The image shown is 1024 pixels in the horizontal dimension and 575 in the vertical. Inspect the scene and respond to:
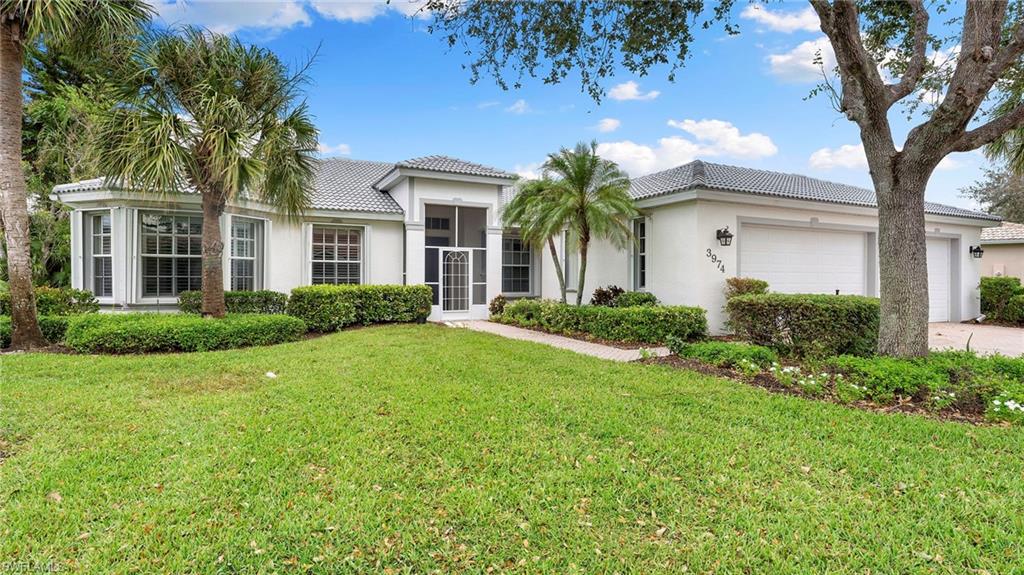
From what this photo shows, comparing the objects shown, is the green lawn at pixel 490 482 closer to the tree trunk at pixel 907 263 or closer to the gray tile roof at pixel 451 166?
the tree trunk at pixel 907 263

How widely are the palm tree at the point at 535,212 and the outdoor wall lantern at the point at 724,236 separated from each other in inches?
159

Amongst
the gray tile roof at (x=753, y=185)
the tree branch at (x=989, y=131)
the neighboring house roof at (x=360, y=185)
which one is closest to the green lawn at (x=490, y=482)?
the tree branch at (x=989, y=131)

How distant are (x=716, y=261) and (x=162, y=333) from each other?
1251cm

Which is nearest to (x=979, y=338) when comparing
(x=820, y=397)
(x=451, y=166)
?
(x=820, y=397)

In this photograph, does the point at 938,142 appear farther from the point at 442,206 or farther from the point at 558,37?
the point at 442,206

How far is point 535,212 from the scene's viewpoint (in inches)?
511

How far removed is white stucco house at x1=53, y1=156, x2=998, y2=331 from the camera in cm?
1206

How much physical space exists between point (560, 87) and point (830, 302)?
6563mm

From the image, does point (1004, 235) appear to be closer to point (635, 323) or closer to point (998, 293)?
point (998, 293)

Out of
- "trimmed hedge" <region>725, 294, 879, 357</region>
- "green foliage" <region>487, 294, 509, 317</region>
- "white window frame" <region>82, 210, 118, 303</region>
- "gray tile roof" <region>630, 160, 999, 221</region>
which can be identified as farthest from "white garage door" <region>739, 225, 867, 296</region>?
"white window frame" <region>82, 210, 118, 303</region>

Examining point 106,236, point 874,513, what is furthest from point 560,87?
point 106,236

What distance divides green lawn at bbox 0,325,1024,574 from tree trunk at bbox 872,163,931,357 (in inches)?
93.6

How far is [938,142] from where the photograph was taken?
6.66m

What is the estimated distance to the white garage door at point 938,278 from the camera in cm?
1675
